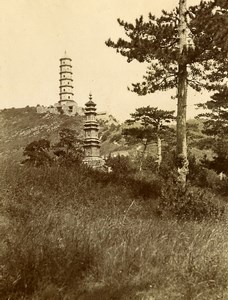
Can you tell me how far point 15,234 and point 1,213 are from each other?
1821 mm

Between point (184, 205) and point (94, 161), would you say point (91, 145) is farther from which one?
point (184, 205)

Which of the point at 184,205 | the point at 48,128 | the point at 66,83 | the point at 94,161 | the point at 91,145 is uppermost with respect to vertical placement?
the point at 66,83

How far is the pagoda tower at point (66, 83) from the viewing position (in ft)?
422

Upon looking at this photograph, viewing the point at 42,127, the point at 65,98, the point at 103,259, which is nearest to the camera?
the point at 103,259

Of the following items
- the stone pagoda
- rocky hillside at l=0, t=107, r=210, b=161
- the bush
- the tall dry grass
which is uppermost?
the stone pagoda

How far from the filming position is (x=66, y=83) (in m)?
131

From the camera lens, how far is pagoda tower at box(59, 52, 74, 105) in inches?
5064

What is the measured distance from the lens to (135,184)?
14312 millimetres

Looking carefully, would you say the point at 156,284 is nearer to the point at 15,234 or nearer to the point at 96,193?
the point at 15,234

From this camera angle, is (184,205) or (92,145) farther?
(92,145)

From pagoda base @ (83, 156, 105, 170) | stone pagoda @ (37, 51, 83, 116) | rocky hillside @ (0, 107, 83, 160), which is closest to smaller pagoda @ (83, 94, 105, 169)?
pagoda base @ (83, 156, 105, 170)

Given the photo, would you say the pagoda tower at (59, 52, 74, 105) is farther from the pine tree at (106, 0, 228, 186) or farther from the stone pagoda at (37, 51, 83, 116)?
the pine tree at (106, 0, 228, 186)

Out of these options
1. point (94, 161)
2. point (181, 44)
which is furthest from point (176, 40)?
point (94, 161)

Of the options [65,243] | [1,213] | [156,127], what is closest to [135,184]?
[1,213]
